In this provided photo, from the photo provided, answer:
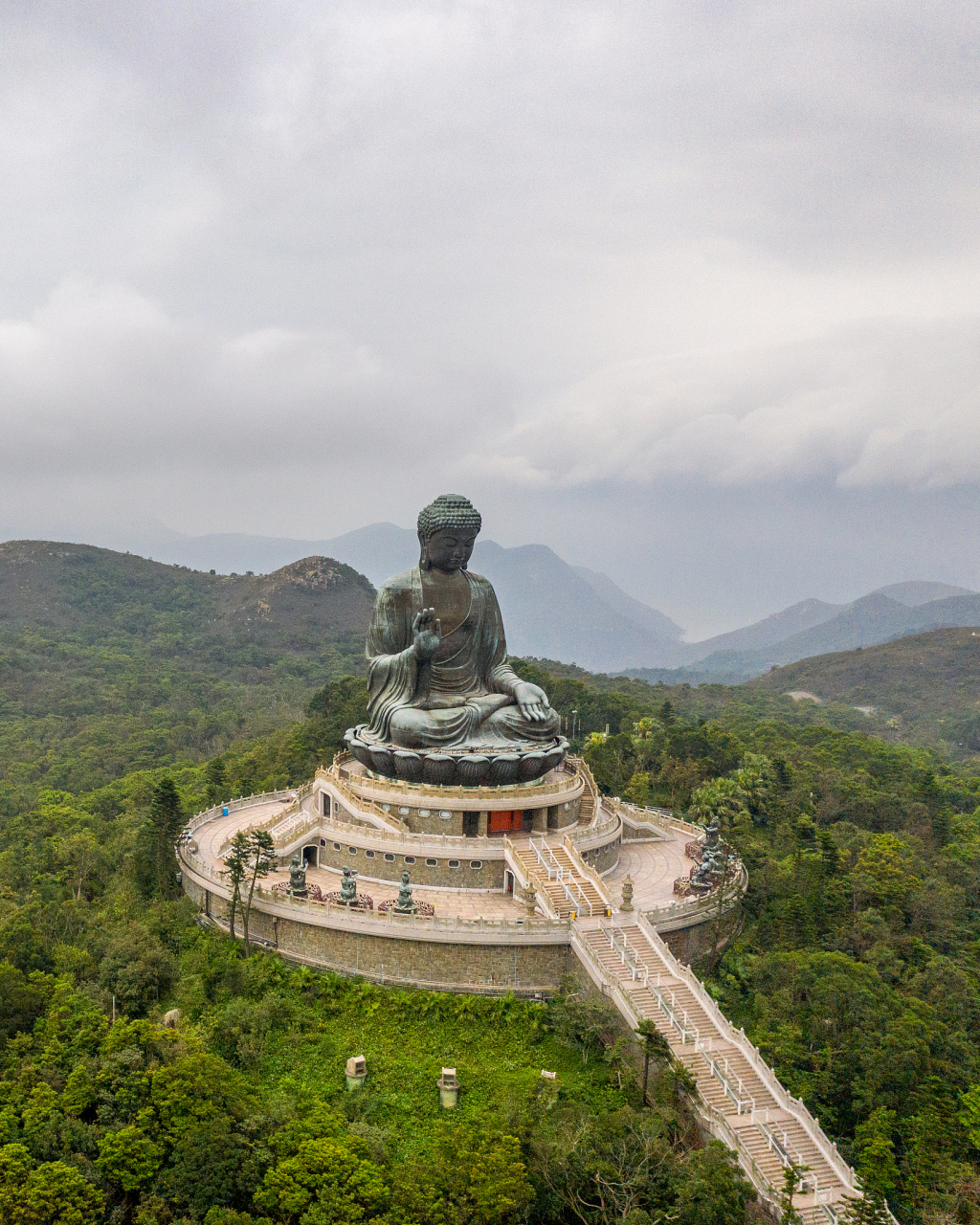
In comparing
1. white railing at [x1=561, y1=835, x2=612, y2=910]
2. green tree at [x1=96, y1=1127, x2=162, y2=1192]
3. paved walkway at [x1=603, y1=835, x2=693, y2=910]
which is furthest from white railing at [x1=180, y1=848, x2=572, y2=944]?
green tree at [x1=96, y1=1127, x2=162, y2=1192]

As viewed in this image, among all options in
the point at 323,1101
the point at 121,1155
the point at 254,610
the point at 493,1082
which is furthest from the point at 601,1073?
the point at 254,610

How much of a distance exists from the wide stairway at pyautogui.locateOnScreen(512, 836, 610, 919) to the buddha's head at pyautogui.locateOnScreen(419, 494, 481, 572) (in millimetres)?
7478

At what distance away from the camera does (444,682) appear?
82.5 ft

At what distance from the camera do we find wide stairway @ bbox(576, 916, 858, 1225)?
14086 millimetres

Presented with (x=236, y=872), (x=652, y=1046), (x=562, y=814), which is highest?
(x=562, y=814)

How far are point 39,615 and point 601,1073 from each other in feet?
265

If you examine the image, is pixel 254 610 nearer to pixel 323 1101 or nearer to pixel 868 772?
pixel 868 772

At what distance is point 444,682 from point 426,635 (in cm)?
177

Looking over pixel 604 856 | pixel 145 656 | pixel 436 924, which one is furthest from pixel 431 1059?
pixel 145 656

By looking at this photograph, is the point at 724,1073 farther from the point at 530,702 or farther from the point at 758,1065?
the point at 530,702

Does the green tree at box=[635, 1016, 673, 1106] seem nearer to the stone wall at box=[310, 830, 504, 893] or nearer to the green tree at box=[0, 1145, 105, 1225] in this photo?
the stone wall at box=[310, 830, 504, 893]

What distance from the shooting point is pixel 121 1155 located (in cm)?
1398

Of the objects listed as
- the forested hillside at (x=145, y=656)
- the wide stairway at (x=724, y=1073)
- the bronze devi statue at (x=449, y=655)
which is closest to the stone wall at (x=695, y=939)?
the wide stairway at (x=724, y=1073)

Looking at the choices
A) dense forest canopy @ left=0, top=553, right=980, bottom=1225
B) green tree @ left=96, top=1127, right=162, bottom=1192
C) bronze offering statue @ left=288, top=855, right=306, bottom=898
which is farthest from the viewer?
bronze offering statue @ left=288, top=855, right=306, bottom=898
